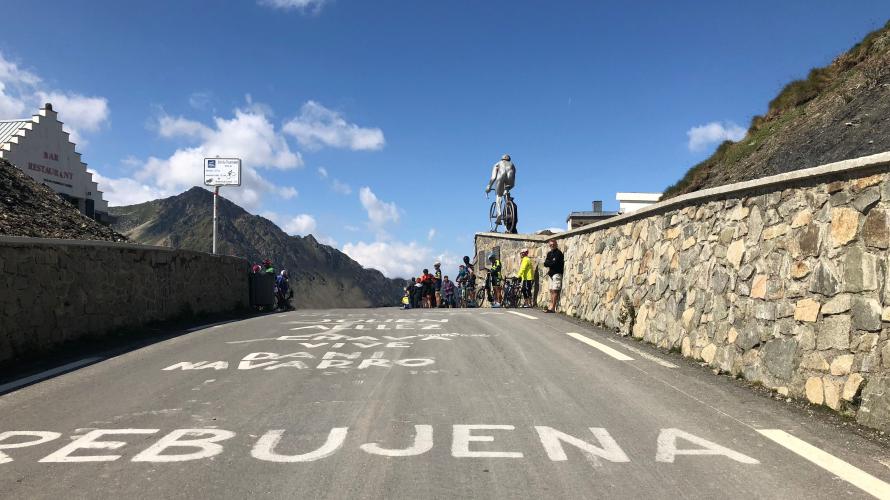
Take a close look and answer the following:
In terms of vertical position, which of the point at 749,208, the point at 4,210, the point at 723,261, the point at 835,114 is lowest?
the point at 723,261

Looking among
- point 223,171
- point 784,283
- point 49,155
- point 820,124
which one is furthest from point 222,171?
point 784,283

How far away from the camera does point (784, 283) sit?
618 centimetres

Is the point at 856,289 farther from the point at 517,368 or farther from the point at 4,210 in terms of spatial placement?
the point at 4,210

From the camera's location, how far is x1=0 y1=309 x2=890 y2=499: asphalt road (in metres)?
3.51

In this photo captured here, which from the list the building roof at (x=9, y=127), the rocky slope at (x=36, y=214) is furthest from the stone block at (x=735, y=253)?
the building roof at (x=9, y=127)

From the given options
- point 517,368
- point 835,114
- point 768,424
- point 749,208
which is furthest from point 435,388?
point 835,114

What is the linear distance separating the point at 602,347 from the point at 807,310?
3.27 m

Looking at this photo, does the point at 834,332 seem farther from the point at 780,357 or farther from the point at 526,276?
the point at 526,276

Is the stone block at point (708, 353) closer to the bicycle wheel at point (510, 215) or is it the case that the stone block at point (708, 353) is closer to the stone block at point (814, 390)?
the stone block at point (814, 390)

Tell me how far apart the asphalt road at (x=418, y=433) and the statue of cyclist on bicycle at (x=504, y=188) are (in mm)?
19689

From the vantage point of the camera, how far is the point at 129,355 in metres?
8.31

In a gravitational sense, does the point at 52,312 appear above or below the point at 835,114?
below

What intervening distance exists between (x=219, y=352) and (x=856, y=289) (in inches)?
284

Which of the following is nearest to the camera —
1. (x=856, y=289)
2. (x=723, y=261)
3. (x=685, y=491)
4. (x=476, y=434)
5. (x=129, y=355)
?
(x=685, y=491)
